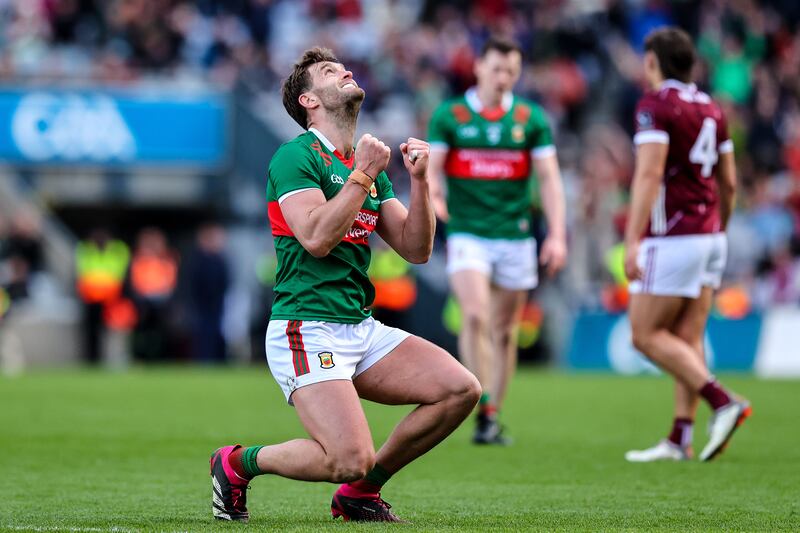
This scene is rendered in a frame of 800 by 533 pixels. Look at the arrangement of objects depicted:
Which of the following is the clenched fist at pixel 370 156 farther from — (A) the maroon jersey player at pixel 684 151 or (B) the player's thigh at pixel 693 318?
(B) the player's thigh at pixel 693 318

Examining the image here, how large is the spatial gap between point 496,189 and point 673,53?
2.08m

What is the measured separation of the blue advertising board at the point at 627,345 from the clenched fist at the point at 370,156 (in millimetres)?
12205

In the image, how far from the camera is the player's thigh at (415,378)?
20.4 ft

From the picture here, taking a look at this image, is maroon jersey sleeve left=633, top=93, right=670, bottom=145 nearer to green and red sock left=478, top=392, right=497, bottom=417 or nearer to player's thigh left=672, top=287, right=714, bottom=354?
player's thigh left=672, top=287, right=714, bottom=354

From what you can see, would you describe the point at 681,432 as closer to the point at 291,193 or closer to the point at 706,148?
the point at 706,148

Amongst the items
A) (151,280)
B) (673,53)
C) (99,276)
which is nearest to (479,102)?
(673,53)

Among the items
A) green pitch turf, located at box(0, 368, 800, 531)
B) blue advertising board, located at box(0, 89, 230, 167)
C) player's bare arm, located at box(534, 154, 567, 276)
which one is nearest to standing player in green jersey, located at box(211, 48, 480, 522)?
green pitch turf, located at box(0, 368, 800, 531)

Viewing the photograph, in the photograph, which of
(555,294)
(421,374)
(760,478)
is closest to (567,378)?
(555,294)

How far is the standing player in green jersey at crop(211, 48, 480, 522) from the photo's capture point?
5.96m

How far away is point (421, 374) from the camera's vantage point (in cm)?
626

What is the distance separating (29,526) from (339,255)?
1.70 m

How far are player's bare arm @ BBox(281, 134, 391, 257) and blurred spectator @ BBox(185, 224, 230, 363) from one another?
50.3 feet

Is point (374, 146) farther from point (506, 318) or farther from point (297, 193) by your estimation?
point (506, 318)

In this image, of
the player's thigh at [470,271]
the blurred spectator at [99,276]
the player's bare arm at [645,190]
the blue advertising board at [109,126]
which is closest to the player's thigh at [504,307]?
the player's thigh at [470,271]
